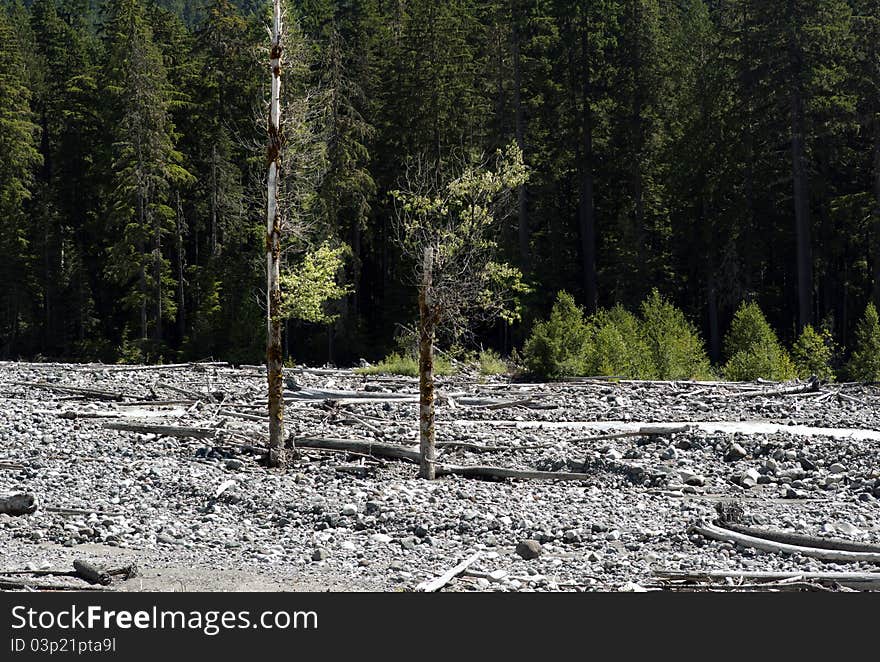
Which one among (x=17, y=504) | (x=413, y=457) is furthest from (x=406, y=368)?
(x=17, y=504)

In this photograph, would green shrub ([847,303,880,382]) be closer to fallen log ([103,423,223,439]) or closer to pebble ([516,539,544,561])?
fallen log ([103,423,223,439])

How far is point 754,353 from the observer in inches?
1040

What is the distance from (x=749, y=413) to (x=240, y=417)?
9225 millimetres

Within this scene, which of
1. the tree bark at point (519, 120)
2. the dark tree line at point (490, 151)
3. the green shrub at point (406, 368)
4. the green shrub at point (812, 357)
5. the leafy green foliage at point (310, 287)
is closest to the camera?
the leafy green foliage at point (310, 287)

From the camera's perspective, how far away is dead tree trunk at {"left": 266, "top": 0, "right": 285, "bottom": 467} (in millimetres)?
13070

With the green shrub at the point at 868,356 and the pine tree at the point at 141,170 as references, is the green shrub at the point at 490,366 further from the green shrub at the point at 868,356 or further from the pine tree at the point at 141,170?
the pine tree at the point at 141,170

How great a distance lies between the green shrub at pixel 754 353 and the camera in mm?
25877

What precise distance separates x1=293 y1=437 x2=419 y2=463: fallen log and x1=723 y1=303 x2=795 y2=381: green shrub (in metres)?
14.2

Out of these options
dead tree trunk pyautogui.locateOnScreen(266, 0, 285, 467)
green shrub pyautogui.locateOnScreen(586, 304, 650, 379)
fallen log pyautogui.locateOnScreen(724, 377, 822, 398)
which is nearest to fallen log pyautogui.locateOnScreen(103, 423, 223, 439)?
dead tree trunk pyautogui.locateOnScreen(266, 0, 285, 467)

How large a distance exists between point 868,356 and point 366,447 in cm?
1593

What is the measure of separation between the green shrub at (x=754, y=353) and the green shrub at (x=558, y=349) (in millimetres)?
3746

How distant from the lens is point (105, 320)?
159 feet

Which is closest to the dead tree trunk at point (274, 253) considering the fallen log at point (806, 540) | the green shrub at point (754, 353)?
the fallen log at point (806, 540)

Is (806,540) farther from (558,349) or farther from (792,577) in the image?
(558,349)
